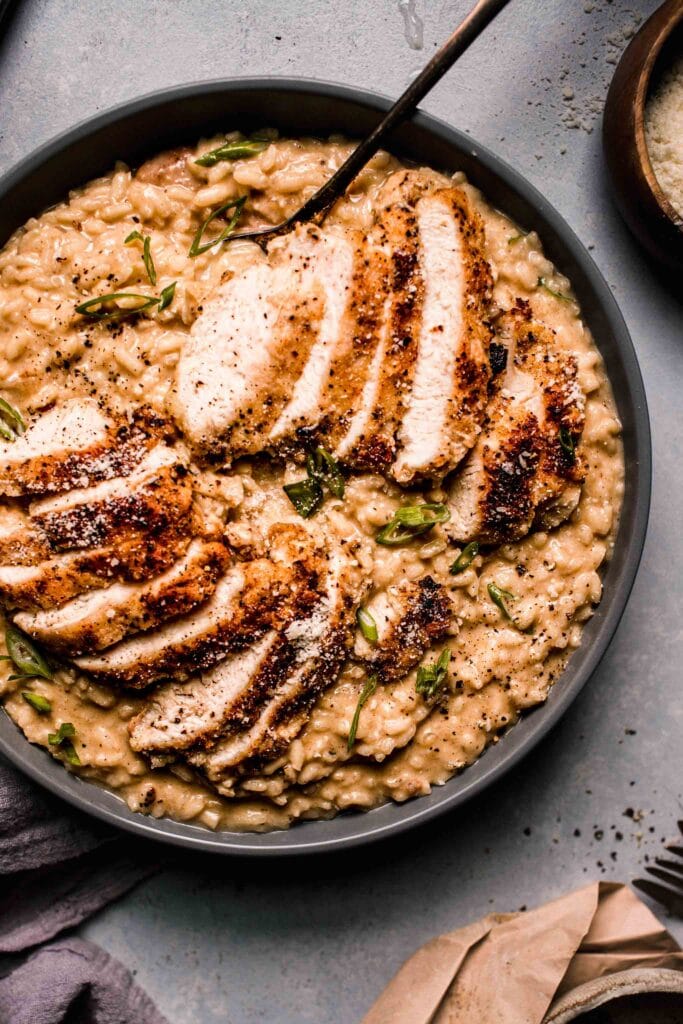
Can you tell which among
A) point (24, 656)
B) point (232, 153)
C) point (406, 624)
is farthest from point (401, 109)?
point (24, 656)

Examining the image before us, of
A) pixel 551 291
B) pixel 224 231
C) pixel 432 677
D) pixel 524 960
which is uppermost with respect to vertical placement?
pixel 551 291

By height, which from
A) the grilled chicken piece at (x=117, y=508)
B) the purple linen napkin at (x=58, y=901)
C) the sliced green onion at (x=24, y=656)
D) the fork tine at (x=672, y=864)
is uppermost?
the grilled chicken piece at (x=117, y=508)

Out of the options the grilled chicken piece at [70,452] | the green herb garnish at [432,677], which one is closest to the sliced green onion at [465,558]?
the green herb garnish at [432,677]

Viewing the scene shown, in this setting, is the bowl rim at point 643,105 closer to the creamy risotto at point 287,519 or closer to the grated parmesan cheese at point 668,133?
the grated parmesan cheese at point 668,133

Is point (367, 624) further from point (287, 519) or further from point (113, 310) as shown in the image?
point (113, 310)

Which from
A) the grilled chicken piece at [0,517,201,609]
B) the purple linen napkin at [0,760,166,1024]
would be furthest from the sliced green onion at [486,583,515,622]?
the purple linen napkin at [0,760,166,1024]

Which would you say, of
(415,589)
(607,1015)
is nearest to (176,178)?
(415,589)

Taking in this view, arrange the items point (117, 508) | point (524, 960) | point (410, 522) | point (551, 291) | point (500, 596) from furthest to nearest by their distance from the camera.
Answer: point (524, 960)
point (551, 291)
point (500, 596)
point (410, 522)
point (117, 508)
